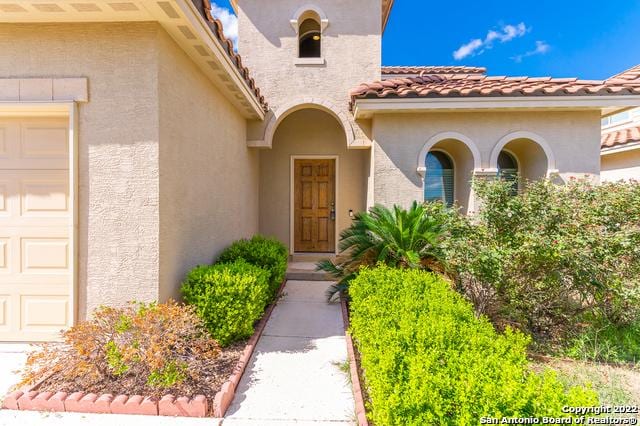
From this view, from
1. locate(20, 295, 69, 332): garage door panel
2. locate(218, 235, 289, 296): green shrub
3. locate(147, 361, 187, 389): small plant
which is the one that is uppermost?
locate(218, 235, 289, 296): green shrub

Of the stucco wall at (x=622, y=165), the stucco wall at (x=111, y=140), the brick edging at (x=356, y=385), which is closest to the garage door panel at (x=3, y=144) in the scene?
the stucco wall at (x=111, y=140)

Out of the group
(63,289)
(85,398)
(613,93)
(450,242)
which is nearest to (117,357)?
(85,398)

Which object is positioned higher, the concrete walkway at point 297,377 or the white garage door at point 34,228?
the white garage door at point 34,228

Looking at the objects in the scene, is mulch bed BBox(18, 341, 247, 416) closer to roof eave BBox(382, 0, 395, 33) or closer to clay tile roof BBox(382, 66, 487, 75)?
roof eave BBox(382, 0, 395, 33)

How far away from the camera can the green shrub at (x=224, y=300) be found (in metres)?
4.35

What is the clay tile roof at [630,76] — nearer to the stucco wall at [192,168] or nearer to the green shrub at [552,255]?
the green shrub at [552,255]

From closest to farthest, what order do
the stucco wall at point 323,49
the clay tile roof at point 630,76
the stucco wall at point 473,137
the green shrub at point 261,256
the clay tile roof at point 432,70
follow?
the green shrub at point 261,256
the stucco wall at point 473,137
the clay tile roof at point 630,76
the stucco wall at point 323,49
the clay tile roof at point 432,70

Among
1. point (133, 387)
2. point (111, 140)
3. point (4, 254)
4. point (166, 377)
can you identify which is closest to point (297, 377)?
point (166, 377)

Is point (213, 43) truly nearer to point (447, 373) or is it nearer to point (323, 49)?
point (323, 49)

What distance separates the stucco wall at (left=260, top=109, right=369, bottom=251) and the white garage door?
5683 mm

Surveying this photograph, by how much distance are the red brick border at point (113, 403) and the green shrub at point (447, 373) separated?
5.98 ft

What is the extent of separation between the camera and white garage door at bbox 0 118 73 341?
14.4 feet

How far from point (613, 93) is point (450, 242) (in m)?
5.38

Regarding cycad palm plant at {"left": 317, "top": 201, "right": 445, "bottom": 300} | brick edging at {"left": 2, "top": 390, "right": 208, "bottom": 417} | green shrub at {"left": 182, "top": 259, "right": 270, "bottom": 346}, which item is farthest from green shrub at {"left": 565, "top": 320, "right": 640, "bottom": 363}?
brick edging at {"left": 2, "top": 390, "right": 208, "bottom": 417}
